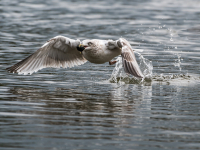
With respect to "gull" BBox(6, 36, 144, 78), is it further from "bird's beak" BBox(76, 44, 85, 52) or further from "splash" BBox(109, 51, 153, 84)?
"splash" BBox(109, 51, 153, 84)

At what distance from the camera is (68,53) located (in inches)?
479

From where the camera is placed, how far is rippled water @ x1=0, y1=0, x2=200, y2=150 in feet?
21.2

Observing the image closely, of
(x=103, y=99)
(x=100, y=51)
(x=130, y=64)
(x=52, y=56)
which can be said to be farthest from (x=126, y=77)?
(x=103, y=99)

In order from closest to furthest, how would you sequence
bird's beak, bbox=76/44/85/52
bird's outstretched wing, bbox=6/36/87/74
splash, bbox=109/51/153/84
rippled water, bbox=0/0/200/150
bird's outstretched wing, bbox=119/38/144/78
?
rippled water, bbox=0/0/200/150 → bird's outstretched wing, bbox=119/38/144/78 → bird's beak, bbox=76/44/85/52 → bird's outstretched wing, bbox=6/36/87/74 → splash, bbox=109/51/153/84

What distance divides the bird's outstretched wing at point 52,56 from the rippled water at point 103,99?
1.10ft

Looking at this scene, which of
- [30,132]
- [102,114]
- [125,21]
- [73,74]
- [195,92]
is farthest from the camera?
[125,21]

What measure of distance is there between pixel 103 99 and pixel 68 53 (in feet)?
10.6

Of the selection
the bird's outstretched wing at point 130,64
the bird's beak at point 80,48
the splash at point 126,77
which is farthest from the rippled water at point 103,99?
the bird's beak at point 80,48

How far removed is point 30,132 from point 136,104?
2.73 meters

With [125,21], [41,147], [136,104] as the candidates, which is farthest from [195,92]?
[125,21]

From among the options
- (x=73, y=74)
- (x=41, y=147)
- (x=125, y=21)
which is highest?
(x=125, y=21)

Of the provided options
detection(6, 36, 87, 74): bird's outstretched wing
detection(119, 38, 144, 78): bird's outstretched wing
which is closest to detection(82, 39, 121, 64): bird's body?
detection(6, 36, 87, 74): bird's outstretched wing

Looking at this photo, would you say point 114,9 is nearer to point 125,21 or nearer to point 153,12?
point 153,12

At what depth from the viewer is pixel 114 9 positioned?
31422 mm
